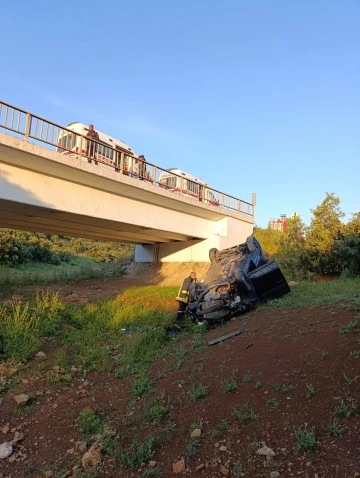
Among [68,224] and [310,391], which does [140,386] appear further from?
[68,224]

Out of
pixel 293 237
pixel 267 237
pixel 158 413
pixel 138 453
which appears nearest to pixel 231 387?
pixel 158 413

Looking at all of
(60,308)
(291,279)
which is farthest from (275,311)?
(291,279)

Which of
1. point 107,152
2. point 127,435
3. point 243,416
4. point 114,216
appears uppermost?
point 107,152

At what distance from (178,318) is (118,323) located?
144cm

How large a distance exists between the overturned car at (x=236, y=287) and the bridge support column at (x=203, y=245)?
8.96 metres

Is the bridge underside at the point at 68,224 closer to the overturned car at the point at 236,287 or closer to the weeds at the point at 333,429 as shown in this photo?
the overturned car at the point at 236,287

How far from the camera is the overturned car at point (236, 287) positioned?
855cm

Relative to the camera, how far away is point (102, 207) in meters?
14.0

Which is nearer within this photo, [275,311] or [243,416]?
[243,416]

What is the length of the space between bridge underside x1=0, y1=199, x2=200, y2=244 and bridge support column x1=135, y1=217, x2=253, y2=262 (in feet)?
1.40

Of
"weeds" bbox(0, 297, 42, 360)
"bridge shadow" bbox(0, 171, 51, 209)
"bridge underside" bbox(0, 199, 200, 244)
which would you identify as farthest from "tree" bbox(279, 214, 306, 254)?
"weeds" bbox(0, 297, 42, 360)

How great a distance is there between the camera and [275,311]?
801cm

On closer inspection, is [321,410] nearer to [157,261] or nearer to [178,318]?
[178,318]

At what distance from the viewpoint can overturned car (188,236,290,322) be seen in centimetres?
855
